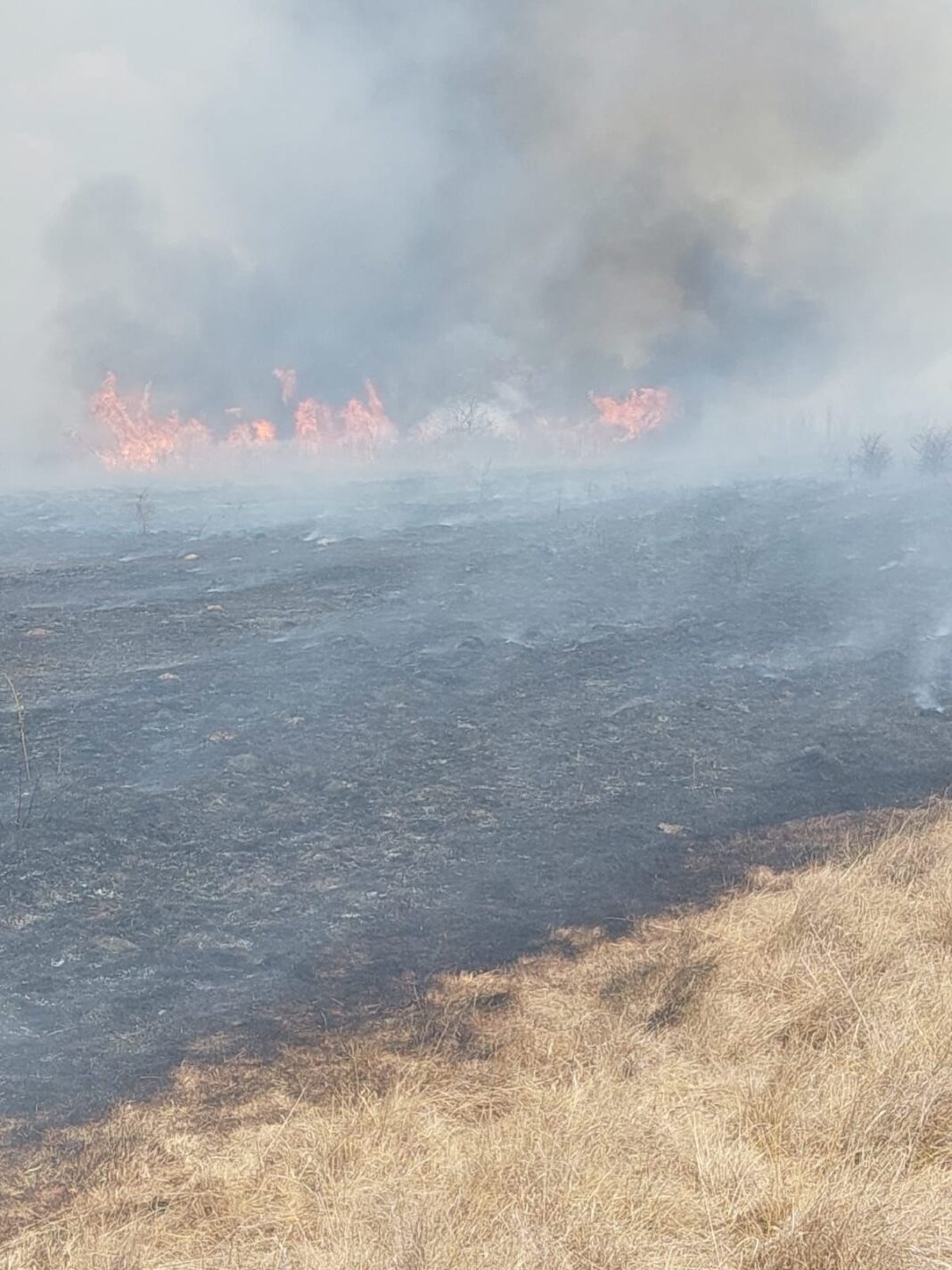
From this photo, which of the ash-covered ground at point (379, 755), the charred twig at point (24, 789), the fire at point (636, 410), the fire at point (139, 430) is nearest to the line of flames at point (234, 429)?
the fire at point (139, 430)

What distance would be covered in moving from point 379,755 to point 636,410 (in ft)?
165

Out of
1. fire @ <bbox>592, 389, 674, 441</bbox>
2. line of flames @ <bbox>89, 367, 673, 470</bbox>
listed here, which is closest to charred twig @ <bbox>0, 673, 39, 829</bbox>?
line of flames @ <bbox>89, 367, 673, 470</bbox>

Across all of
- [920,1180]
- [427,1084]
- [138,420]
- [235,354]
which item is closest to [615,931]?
[427,1084]

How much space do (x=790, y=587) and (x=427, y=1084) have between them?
14.9m

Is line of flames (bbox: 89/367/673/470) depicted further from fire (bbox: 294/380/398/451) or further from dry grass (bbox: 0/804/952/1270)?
dry grass (bbox: 0/804/952/1270)

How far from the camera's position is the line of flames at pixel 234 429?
48.2m

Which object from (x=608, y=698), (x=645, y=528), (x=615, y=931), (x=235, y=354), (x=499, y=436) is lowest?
(x=615, y=931)

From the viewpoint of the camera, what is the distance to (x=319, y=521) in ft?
87.1

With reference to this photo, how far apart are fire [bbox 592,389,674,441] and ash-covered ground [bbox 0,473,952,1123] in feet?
119

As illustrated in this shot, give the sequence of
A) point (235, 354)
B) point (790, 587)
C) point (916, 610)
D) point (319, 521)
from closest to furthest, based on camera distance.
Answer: point (916, 610) < point (790, 587) < point (319, 521) < point (235, 354)

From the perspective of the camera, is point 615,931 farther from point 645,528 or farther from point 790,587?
point 645,528

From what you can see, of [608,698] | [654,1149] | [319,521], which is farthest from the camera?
[319,521]

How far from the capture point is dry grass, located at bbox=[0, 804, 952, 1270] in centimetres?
321

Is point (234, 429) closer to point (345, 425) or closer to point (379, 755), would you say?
point (345, 425)
